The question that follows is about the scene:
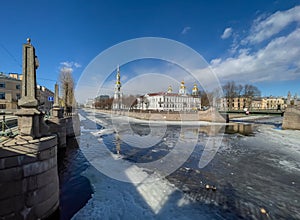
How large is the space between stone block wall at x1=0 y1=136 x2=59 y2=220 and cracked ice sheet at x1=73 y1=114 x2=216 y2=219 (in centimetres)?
115

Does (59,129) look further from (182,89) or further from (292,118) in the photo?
(182,89)

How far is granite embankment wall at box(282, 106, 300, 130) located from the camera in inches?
1000

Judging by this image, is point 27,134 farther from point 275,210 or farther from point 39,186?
point 275,210

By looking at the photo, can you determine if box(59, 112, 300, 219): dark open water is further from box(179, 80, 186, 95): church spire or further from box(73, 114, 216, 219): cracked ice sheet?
box(179, 80, 186, 95): church spire

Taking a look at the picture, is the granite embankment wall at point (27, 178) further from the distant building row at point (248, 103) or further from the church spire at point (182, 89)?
the church spire at point (182, 89)

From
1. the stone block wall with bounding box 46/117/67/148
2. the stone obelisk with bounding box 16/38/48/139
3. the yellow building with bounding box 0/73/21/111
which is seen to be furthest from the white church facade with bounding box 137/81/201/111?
the stone obelisk with bounding box 16/38/48/139

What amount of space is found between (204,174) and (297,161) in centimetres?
691

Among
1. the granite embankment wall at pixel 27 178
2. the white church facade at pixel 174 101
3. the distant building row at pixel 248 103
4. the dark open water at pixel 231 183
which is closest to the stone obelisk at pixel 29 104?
the granite embankment wall at pixel 27 178

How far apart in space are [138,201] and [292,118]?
3180 cm

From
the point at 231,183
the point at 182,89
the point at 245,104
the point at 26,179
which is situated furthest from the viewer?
the point at 182,89

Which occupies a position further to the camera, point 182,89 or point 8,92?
point 182,89

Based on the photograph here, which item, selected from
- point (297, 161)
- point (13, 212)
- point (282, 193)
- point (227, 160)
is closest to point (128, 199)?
point (13, 212)

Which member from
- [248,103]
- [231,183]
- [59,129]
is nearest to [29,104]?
[231,183]

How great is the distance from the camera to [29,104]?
166 inches
